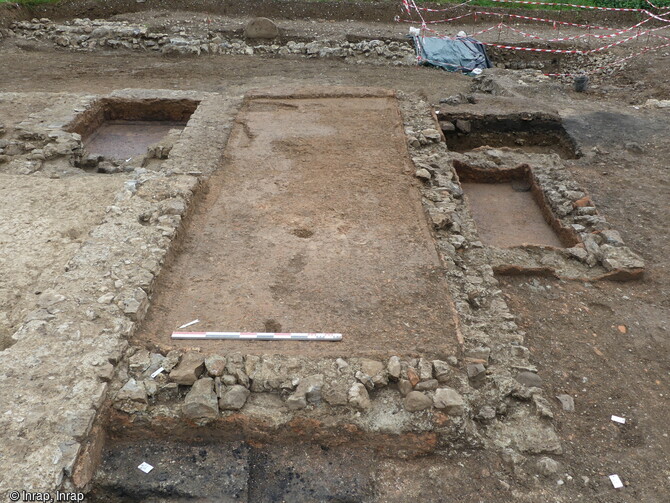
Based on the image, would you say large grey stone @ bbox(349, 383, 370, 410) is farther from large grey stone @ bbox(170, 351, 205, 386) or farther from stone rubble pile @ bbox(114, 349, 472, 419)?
large grey stone @ bbox(170, 351, 205, 386)

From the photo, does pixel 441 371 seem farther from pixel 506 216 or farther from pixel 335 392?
pixel 506 216

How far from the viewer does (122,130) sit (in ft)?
25.6

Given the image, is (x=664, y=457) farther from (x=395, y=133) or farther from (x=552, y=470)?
(x=395, y=133)

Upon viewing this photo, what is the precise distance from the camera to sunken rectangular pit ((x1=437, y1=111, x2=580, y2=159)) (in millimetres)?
7762

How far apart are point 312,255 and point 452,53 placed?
9109 mm

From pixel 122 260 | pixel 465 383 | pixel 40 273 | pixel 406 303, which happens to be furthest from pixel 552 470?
pixel 40 273

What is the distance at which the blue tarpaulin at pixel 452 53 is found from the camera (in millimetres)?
11305

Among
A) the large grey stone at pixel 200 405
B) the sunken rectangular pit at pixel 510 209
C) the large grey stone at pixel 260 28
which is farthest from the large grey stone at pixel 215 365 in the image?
the large grey stone at pixel 260 28

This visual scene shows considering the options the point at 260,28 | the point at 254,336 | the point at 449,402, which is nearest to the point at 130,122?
the point at 260,28

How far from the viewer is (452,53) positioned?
11.5 metres

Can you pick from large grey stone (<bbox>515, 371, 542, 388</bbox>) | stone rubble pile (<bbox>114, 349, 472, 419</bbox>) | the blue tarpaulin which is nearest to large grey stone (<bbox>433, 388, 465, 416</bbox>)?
stone rubble pile (<bbox>114, 349, 472, 419</bbox>)
